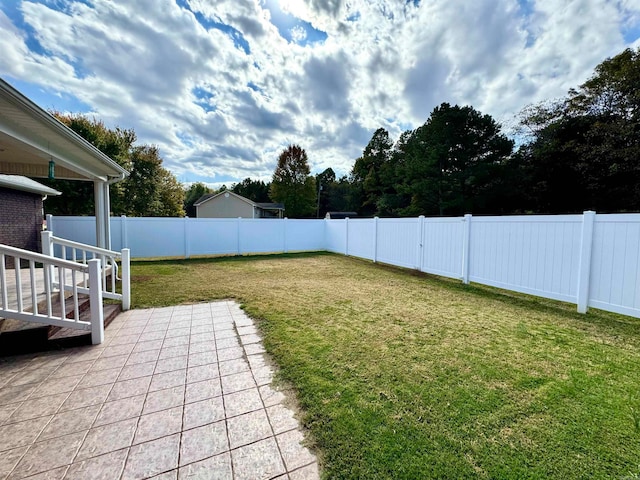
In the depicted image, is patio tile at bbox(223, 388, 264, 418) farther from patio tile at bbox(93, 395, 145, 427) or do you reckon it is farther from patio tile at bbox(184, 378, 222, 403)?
patio tile at bbox(93, 395, 145, 427)

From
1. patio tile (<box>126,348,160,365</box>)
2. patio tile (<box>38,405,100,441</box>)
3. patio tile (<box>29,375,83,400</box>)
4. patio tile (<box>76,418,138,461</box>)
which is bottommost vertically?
patio tile (<box>126,348,160,365</box>)

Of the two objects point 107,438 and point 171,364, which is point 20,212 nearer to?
point 171,364

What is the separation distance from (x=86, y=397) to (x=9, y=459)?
0.56 metres

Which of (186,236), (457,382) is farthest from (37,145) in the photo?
(186,236)

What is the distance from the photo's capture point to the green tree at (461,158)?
711 inches

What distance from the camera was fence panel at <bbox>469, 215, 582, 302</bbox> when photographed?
415 centimetres

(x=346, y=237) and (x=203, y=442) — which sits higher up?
(x=346, y=237)

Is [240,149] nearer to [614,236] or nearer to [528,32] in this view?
[528,32]

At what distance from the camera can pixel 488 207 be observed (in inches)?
742

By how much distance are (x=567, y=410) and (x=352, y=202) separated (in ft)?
110

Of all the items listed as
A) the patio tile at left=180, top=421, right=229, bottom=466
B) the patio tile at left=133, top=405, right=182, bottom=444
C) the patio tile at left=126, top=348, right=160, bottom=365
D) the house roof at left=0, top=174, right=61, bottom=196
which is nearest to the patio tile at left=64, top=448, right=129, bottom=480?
the patio tile at left=133, top=405, right=182, bottom=444

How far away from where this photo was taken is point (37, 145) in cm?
326

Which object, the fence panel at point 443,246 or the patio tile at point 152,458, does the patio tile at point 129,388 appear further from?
the fence panel at point 443,246

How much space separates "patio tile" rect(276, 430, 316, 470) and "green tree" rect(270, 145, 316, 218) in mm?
30224
